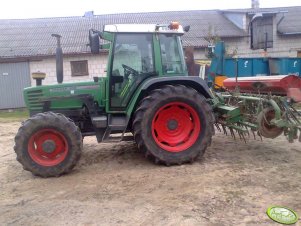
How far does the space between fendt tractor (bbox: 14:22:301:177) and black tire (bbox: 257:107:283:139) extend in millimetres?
15

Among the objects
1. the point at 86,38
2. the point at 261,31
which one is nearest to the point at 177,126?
the point at 261,31

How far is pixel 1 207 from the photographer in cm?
441

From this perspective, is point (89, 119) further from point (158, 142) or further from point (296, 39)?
point (296, 39)

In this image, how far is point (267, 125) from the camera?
5.93 meters

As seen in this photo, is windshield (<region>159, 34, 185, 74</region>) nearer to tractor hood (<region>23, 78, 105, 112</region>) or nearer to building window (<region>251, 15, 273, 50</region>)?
tractor hood (<region>23, 78, 105, 112</region>)

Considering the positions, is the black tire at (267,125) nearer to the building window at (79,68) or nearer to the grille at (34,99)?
the grille at (34,99)

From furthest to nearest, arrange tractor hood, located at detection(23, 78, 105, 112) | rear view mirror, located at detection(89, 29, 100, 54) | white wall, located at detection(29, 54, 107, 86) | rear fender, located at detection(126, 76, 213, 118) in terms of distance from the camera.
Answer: white wall, located at detection(29, 54, 107, 86) < tractor hood, located at detection(23, 78, 105, 112) < rear fender, located at detection(126, 76, 213, 118) < rear view mirror, located at detection(89, 29, 100, 54)

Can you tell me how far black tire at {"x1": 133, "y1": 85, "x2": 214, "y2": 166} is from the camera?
220 inches

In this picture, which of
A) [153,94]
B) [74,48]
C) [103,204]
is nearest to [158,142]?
[153,94]

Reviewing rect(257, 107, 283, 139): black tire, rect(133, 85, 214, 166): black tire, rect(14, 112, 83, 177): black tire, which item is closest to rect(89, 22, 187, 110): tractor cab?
rect(133, 85, 214, 166): black tire

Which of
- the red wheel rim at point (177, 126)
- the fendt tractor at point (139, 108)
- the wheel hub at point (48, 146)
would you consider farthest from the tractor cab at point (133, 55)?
the wheel hub at point (48, 146)

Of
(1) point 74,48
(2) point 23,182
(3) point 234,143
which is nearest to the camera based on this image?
(2) point 23,182

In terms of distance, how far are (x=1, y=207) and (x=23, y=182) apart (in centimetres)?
89

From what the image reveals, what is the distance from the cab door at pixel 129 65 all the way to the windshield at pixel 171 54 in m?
0.19
